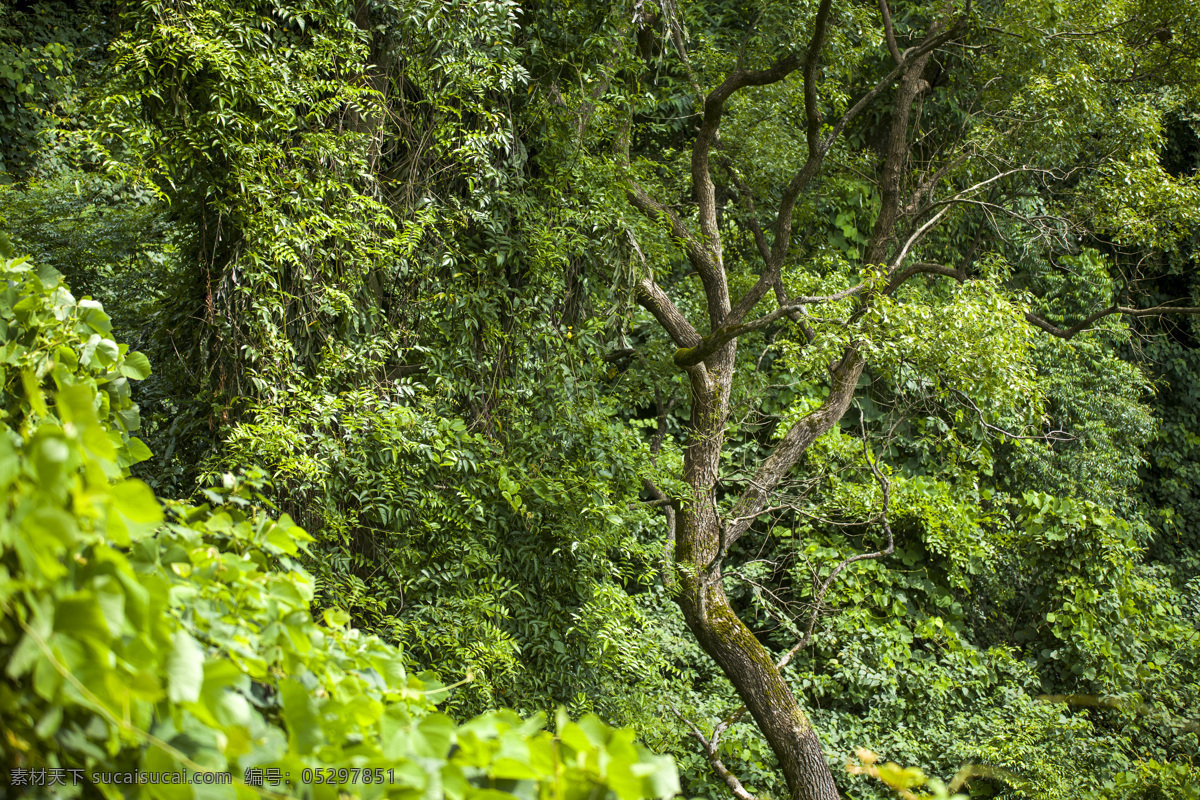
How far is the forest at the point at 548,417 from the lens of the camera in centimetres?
68

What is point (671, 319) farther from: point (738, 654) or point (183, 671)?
point (183, 671)

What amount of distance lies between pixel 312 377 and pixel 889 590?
4.93m

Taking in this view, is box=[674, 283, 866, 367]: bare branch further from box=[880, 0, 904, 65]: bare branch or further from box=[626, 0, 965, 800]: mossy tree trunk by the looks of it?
box=[880, 0, 904, 65]: bare branch

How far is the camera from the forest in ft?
2.22

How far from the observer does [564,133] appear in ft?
12.6

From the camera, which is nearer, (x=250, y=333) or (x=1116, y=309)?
(x=250, y=333)

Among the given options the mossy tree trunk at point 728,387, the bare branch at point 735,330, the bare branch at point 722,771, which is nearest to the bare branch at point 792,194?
the mossy tree trunk at point 728,387

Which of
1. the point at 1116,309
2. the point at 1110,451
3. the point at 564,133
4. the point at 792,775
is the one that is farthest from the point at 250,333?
the point at 1110,451

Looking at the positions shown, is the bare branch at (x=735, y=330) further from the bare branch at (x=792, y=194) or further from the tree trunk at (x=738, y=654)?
the tree trunk at (x=738, y=654)

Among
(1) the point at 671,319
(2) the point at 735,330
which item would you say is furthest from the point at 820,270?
(2) the point at 735,330

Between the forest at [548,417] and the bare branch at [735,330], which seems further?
the bare branch at [735,330]

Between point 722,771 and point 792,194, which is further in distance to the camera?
point 792,194

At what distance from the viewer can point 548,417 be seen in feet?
12.7

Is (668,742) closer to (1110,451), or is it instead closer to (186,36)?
(186,36)
